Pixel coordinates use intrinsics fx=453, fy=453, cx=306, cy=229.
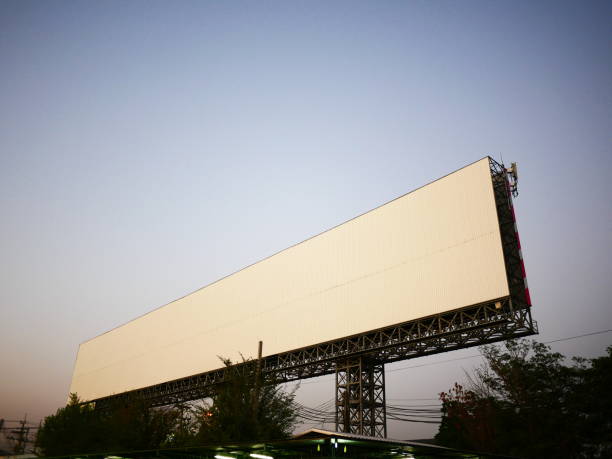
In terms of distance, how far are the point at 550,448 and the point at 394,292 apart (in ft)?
35.8

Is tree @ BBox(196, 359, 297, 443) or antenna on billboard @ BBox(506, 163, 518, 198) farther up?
antenna on billboard @ BBox(506, 163, 518, 198)

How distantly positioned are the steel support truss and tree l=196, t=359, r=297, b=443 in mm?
1337

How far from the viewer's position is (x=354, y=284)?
98.4ft

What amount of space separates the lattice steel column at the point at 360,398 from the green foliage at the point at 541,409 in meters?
4.74

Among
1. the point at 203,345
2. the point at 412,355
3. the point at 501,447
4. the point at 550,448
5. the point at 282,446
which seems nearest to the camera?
the point at 282,446

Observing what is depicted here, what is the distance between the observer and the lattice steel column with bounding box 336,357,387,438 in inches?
1034

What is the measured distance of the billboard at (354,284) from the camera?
24922 mm

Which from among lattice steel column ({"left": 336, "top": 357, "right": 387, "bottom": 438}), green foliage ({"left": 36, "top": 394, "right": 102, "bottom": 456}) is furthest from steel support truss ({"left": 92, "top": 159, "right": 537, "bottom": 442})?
green foliage ({"left": 36, "top": 394, "right": 102, "bottom": 456})

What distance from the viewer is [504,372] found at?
77.1 feet

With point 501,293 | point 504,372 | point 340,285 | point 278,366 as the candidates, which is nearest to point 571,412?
point 504,372

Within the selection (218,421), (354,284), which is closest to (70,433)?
(218,421)

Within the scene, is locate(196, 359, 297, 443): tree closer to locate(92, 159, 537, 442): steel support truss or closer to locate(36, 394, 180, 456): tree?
locate(92, 159, 537, 442): steel support truss

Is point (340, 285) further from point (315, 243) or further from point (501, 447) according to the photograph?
point (501, 447)

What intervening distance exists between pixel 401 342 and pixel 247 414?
11.7 metres
